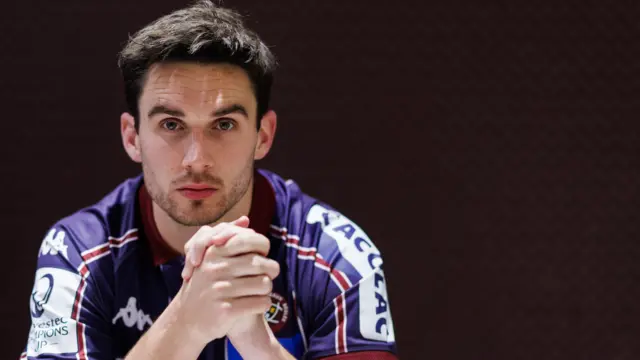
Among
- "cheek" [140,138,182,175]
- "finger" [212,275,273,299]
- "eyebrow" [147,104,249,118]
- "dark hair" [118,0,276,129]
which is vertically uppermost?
"dark hair" [118,0,276,129]

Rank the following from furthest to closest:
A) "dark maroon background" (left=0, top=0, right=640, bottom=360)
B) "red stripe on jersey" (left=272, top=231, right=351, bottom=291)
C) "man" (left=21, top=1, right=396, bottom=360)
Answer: "dark maroon background" (left=0, top=0, right=640, bottom=360) → "red stripe on jersey" (left=272, top=231, right=351, bottom=291) → "man" (left=21, top=1, right=396, bottom=360)

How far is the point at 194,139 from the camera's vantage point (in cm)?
171

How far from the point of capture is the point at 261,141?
6.30 feet

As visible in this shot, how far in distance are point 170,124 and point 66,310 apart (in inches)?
17.5

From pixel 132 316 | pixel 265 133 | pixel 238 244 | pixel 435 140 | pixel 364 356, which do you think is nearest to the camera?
pixel 238 244

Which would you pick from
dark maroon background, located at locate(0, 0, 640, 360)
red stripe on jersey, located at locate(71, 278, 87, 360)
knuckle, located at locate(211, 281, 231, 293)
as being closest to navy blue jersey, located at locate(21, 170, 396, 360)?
red stripe on jersey, located at locate(71, 278, 87, 360)

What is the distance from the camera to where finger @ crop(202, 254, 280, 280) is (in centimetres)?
154

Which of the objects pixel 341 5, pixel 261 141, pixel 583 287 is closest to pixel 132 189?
pixel 261 141

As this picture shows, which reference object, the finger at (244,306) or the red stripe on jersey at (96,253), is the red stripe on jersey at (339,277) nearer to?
the finger at (244,306)

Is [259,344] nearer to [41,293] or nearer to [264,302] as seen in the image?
[264,302]

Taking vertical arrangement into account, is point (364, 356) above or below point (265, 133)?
below

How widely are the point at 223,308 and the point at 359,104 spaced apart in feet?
3.60

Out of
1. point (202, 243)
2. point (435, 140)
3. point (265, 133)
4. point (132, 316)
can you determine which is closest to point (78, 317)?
point (132, 316)

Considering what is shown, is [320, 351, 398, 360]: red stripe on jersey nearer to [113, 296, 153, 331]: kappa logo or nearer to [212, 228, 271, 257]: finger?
[212, 228, 271, 257]: finger
